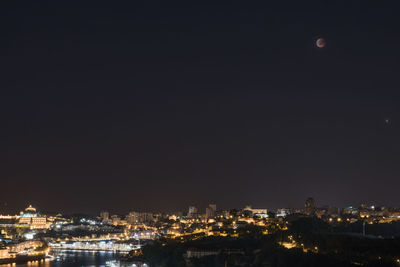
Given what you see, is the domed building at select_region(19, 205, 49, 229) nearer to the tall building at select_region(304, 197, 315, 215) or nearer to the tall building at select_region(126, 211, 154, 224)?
the tall building at select_region(126, 211, 154, 224)

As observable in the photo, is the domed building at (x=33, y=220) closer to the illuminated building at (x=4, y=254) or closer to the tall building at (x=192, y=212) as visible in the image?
the tall building at (x=192, y=212)

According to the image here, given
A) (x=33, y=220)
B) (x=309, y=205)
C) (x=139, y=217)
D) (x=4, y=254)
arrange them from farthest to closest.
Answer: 1. (x=139, y=217)
2. (x=33, y=220)
3. (x=309, y=205)
4. (x=4, y=254)

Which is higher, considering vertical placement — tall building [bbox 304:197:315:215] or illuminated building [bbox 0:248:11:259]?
tall building [bbox 304:197:315:215]

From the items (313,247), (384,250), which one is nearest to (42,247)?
(313,247)

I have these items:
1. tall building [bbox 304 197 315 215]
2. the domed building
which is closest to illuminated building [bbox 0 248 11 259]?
tall building [bbox 304 197 315 215]

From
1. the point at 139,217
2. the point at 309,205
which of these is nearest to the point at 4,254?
the point at 309,205

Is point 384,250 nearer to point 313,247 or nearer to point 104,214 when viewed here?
point 313,247

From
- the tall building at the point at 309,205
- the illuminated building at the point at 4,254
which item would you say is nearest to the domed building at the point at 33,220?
the tall building at the point at 309,205

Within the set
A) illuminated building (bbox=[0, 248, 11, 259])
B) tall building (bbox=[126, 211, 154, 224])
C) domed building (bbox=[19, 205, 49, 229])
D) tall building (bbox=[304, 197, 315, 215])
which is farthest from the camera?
tall building (bbox=[126, 211, 154, 224])

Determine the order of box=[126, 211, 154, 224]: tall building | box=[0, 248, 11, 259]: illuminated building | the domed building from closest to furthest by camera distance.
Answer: box=[0, 248, 11, 259]: illuminated building → the domed building → box=[126, 211, 154, 224]: tall building

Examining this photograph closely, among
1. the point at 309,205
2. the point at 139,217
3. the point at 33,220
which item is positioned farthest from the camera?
the point at 139,217

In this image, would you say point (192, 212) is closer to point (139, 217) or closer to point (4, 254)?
point (139, 217)
